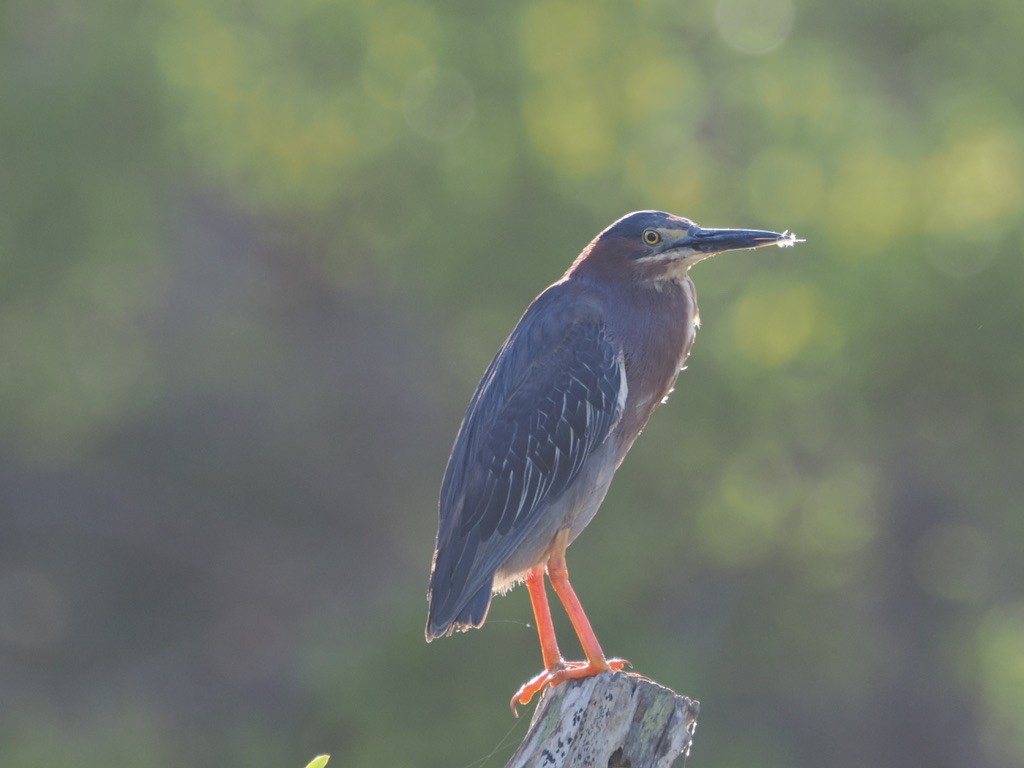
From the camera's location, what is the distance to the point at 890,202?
7.49m

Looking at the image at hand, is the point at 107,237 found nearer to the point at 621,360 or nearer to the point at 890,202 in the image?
the point at 890,202

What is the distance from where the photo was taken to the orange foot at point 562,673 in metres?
3.24

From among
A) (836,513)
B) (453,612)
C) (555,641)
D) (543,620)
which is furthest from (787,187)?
(453,612)

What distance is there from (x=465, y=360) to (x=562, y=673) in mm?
5306

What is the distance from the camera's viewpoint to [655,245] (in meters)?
3.78

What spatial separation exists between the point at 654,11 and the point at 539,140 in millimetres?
1488

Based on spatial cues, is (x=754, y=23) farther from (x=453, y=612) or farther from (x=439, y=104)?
(x=453, y=612)

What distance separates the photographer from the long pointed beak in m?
3.69

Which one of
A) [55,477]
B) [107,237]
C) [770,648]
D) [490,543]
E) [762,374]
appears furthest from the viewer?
[55,477]

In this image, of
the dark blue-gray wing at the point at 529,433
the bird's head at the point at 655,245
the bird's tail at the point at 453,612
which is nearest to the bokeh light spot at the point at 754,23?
the bird's head at the point at 655,245

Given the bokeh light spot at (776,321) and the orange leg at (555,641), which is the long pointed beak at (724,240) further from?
the bokeh light spot at (776,321)

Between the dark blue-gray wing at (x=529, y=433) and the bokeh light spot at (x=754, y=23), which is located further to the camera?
the bokeh light spot at (x=754, y=23)

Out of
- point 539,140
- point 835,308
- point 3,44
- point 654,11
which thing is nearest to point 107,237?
point 3,44

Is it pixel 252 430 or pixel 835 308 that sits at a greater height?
pixel 252 430
